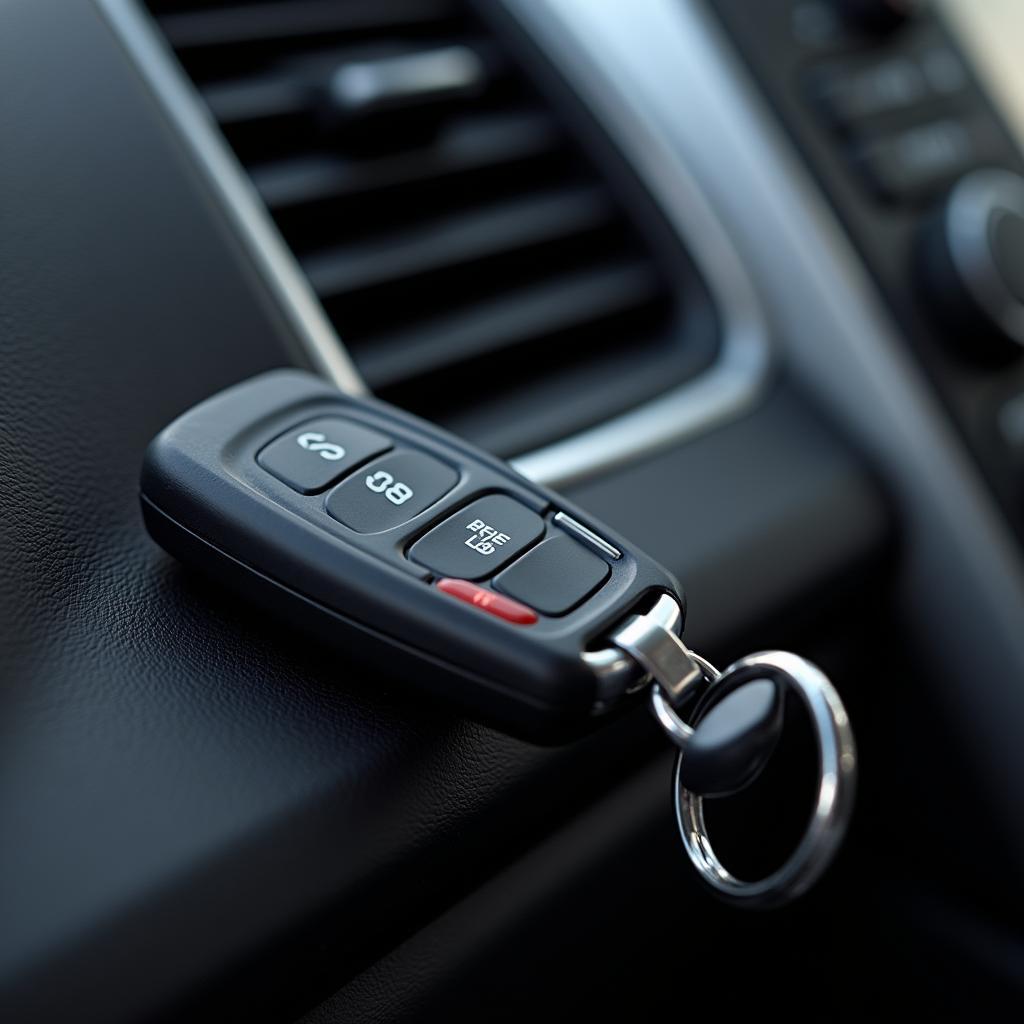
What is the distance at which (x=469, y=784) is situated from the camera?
0.49 metres

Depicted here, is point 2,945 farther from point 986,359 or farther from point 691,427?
point 986,359

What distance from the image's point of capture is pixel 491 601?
0.44 meters

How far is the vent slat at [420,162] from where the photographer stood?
26.0 inches

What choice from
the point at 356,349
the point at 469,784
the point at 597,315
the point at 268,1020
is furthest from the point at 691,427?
the point at 268,1020

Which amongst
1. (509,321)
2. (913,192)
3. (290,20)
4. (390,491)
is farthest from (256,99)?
(913,192)

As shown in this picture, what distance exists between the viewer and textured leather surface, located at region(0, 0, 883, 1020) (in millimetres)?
414

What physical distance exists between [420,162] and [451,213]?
0.04m

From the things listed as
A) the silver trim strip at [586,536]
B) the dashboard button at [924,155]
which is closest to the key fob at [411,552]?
the silver trim strip at [586,536]

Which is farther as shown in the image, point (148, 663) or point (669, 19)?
point (669, 19)

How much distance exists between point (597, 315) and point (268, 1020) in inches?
18.0

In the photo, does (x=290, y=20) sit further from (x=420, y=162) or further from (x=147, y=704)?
(x=147, y=704)

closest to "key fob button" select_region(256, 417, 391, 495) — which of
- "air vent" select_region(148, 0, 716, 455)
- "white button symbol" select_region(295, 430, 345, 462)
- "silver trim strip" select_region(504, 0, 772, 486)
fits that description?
"white button symbol" select_region(295, 430, 345, 462)

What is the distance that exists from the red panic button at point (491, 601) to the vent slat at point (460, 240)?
25 cm

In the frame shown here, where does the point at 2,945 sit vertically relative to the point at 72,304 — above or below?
below
